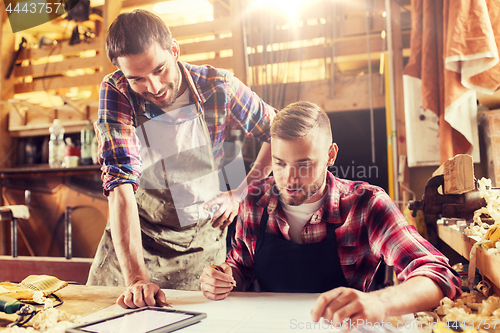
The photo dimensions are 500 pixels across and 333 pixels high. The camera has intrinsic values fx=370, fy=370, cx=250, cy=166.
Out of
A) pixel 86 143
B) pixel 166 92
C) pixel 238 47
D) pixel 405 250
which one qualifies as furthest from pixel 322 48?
pixel 86 143

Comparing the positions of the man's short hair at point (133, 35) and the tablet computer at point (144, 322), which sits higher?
the man's short hair at point (133, 35)

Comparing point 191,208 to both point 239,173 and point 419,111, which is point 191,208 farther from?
point 419,111

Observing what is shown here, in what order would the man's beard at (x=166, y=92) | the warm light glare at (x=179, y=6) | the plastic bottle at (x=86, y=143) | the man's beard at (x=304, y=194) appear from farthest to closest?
the plastic bottle at (x=86, y=143) → the warm light glare at (x=179, y=6) → the man's beard at (x=166, y=92) → the man's beard at (x=304, y=194)

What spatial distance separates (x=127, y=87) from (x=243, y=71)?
1.64 feet

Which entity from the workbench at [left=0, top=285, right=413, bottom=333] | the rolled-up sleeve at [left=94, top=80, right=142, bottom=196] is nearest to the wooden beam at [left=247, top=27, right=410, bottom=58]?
the rolled-up sleeve at [left=94, top=80, right=142, bottom=196]

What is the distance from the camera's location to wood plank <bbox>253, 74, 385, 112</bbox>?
146 centimetres

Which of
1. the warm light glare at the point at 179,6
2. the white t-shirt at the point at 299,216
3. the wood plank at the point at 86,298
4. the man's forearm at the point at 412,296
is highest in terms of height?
the warm light glare at the point at 179,6

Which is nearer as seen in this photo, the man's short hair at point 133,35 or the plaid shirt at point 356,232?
the plaid shirt at point 356,232

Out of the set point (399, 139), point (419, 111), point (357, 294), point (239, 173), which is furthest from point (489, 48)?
point (357, 294)

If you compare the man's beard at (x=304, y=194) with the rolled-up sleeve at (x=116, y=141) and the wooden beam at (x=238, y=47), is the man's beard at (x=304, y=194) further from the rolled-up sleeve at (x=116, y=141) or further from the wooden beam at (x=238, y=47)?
the wooden beam at (x=238, y=47)

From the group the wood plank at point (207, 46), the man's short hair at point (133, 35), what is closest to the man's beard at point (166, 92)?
the man's short hair at point (133, 35)

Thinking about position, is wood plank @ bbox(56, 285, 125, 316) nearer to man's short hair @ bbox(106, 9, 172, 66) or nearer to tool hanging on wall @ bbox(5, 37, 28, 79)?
man's short hair @ bbox(106, 9, 172, 66)

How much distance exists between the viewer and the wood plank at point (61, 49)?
1.60 m

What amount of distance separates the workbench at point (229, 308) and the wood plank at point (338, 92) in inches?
32.4
